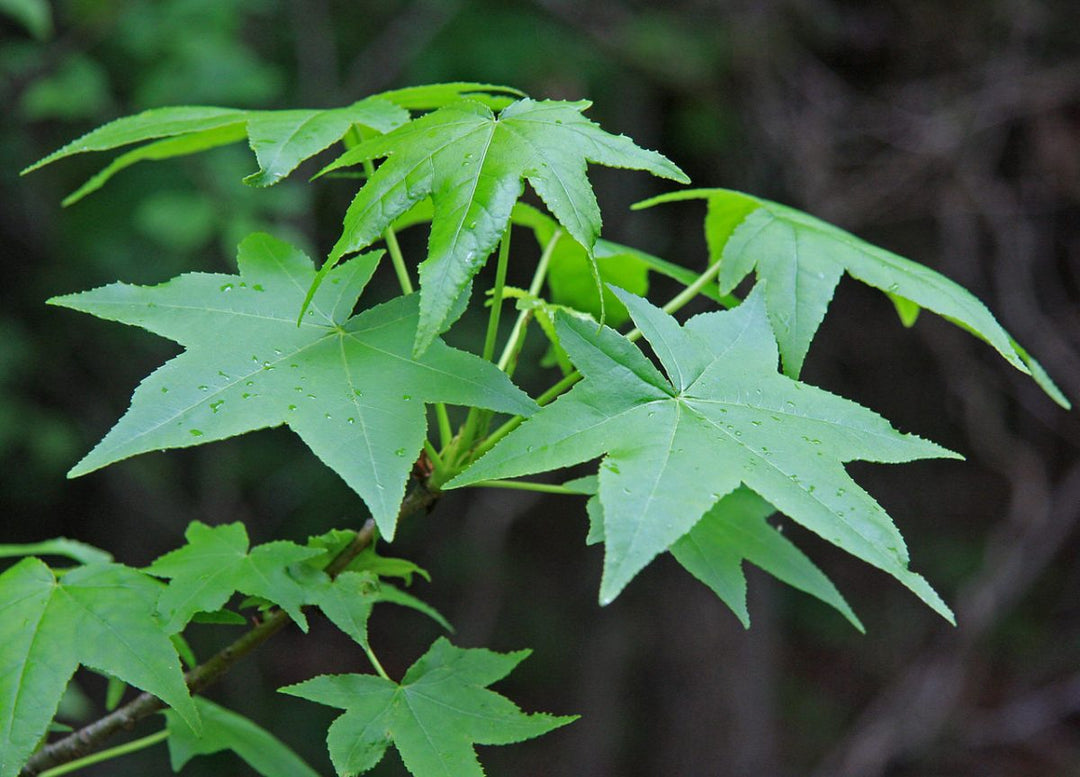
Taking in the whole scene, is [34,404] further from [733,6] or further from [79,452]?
[733,6]

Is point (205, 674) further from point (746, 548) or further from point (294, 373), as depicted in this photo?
point (746, 548)

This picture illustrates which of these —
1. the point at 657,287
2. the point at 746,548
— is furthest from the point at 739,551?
the point at 657,287

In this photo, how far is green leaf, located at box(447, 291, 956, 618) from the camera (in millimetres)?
828

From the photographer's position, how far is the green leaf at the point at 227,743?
4.11ft

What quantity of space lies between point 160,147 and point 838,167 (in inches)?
152

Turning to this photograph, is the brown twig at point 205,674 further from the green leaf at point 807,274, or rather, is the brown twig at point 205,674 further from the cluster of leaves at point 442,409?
the green leaf at point 807,274

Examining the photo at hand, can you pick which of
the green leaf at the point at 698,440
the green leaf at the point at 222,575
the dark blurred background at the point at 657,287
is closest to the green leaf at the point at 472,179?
the green leaf at the point at 698,440

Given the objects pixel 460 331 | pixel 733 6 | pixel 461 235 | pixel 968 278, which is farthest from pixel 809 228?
pixel 968 278

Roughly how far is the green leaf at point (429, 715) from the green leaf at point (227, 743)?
0.75ft

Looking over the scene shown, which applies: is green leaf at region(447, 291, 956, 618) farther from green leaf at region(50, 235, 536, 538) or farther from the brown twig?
the brown twig

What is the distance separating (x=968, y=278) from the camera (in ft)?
15.8

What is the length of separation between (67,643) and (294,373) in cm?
36

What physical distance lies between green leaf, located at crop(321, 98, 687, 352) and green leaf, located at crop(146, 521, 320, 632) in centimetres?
35

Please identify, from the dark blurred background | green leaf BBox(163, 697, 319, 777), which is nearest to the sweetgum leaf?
green leaf BBox(163, 697, 319, 777)
